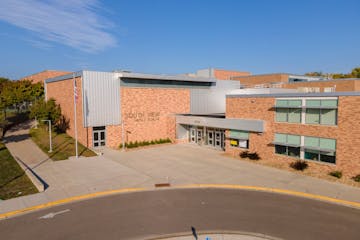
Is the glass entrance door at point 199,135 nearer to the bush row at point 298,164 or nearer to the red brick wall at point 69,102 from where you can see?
the bush row at point 298,164

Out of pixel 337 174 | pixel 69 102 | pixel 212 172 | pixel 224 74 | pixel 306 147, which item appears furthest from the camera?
pixel 224 74

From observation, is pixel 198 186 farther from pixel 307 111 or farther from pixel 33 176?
pixel 33 176

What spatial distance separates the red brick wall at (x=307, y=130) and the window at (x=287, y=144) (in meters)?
0.36

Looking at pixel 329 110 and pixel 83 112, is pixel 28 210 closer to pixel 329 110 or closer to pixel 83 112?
pixel 83 112

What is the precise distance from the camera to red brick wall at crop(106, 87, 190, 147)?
30.5m

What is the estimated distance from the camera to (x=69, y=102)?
3155cm

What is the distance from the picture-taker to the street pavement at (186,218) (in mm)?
10844

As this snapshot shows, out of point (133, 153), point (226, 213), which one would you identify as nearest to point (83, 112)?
point (133, 153)

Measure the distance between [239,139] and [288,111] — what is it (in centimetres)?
563

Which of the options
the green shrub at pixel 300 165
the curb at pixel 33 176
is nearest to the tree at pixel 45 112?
the curb at pixel 33 176

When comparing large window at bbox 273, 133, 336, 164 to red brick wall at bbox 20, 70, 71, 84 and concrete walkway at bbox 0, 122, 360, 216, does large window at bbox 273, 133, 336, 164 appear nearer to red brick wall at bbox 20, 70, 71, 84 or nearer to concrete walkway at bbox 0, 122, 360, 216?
concrete walkway at bbox 0, 122, 360, 216

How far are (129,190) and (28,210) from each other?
214 inches

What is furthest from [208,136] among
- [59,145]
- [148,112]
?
[59,145]

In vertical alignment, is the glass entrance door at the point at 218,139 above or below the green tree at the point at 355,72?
below
